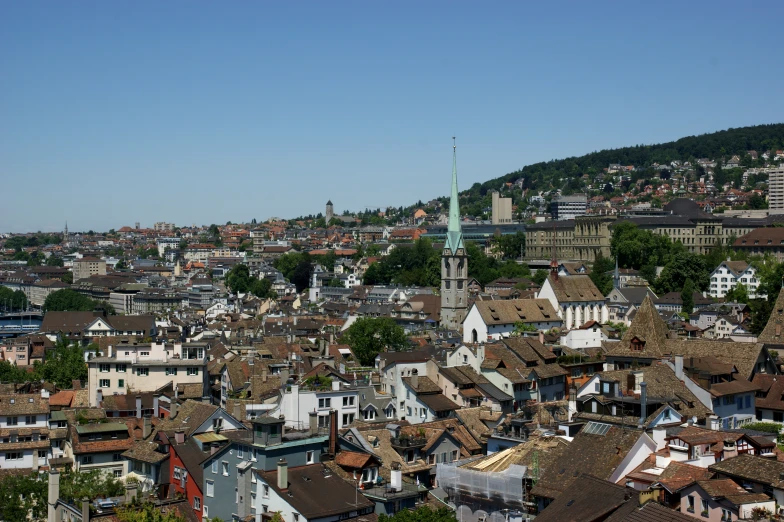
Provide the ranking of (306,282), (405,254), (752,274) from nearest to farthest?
1. (752,274)
2. (405,254)
3. (306,282)

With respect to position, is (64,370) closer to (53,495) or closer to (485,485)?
(53,495)

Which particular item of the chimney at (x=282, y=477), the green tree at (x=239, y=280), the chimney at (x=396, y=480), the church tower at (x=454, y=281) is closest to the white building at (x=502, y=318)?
the church tower at (x=454, y=281)

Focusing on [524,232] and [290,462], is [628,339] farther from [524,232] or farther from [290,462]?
[524,232]

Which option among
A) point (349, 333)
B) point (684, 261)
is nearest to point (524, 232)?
point (684, 261)

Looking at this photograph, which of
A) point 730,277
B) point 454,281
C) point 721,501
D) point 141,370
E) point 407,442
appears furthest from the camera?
point 730,277

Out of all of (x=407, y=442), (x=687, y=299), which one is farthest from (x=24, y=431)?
(x=687, y=299)

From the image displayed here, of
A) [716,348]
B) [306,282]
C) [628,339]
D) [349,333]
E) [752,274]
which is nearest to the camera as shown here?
[716,348]
